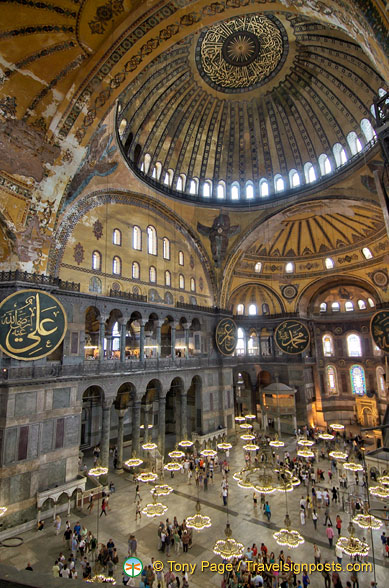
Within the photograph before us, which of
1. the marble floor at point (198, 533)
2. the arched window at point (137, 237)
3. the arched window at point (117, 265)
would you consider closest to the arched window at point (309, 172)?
the arched window at point (137, 237)

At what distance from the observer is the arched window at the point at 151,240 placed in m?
17.0

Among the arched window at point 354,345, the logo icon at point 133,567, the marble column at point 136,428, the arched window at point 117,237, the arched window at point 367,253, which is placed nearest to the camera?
the logo icon at point 133,567

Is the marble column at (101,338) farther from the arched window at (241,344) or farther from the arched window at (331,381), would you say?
the arched window at (331,381)

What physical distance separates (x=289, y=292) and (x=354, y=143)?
11.0 meters

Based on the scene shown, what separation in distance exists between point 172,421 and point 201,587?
624 inches

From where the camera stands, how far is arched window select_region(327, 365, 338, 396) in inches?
966

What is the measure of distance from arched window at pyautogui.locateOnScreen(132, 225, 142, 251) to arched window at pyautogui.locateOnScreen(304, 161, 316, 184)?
9.29 m

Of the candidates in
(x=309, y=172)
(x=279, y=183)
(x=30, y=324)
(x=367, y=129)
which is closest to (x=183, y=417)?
(x=30, y=324)

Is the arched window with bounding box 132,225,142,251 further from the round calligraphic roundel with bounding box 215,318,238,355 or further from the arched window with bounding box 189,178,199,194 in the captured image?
the round calligraphic roundel with bounding box 215,318,238,355

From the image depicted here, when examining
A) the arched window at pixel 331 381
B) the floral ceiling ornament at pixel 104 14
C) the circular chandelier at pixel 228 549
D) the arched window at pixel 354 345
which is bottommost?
the circular chandelier at pixel 228 549

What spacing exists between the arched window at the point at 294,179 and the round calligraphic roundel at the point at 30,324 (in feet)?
45.6

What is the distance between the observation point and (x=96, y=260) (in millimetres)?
14305

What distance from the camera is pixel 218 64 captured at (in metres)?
14.8

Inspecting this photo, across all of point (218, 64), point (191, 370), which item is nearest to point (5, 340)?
point (191, 370)
